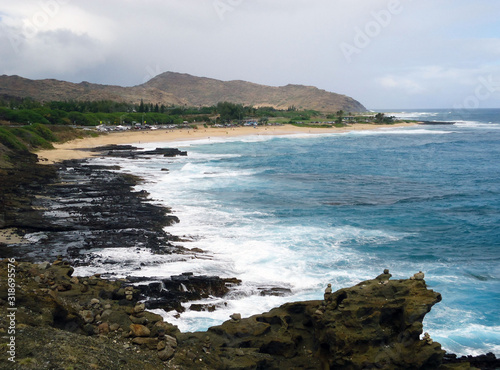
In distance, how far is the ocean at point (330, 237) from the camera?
13.0 m

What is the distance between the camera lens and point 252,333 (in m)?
9.08

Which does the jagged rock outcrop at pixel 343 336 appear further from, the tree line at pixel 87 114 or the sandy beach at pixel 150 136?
the tree line at pixel 87 114

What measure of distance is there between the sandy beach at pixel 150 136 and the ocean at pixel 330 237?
9684mm

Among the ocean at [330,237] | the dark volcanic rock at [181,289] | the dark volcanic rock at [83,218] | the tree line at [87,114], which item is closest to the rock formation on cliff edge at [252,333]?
the dark volcanic rock at [181,289]

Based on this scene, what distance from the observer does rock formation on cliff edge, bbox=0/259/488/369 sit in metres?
7.39

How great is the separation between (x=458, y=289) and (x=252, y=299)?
746cm

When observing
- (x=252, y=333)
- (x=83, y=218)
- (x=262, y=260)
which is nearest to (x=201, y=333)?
(x=252, y=333)

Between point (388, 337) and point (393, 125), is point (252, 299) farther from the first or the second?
point (393, 125)

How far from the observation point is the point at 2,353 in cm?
616

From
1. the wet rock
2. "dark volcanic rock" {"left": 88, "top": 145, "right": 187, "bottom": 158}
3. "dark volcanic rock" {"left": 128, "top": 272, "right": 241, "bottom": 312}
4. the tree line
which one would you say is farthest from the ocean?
the tree line

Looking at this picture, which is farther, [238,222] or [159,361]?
[238,222]

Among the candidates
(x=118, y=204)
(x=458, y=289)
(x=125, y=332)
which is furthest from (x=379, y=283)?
(x=118, y=204)

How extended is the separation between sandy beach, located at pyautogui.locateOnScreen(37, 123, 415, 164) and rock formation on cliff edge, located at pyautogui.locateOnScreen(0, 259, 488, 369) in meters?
33.7

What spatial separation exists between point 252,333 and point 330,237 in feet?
37.2
